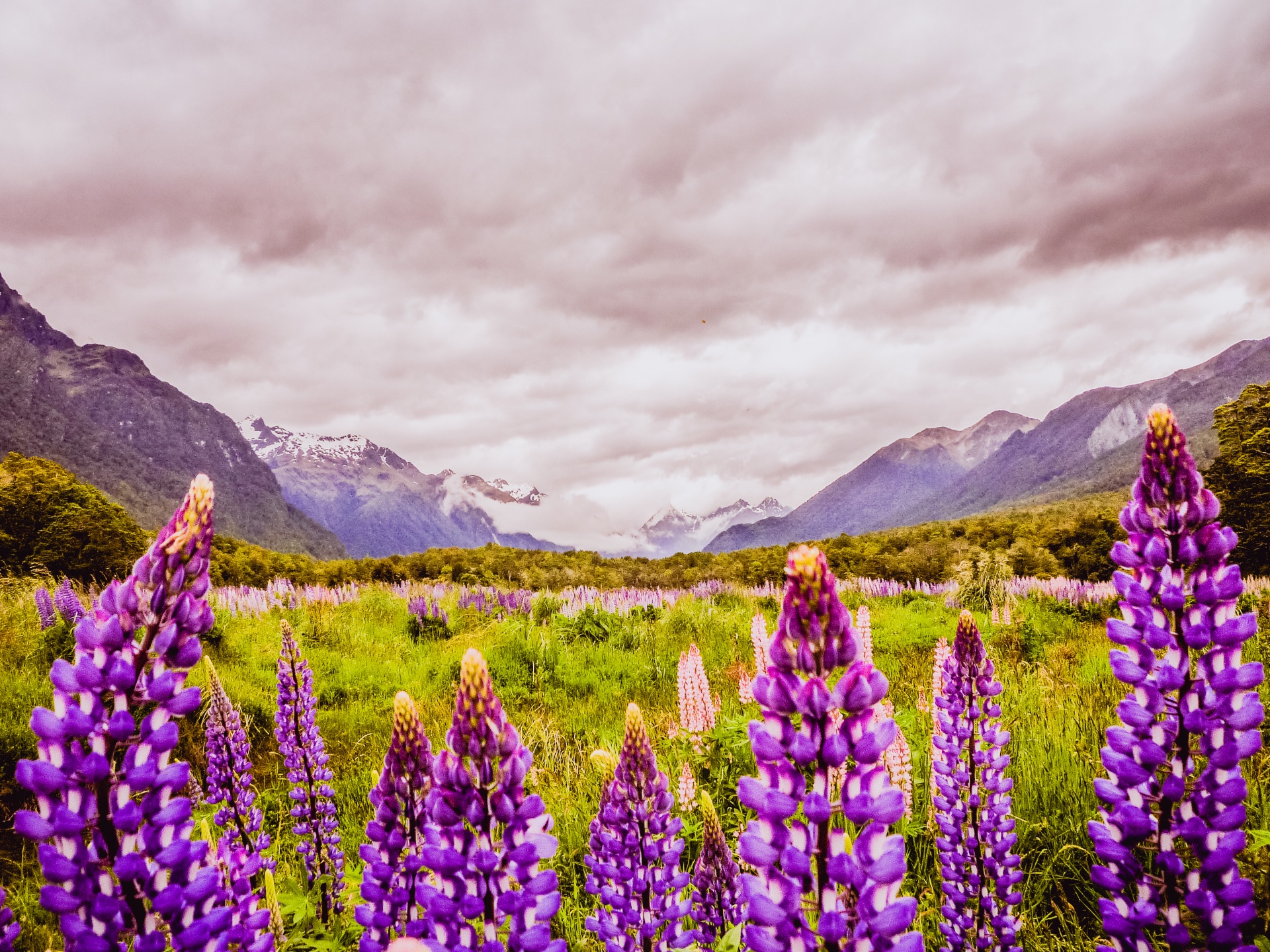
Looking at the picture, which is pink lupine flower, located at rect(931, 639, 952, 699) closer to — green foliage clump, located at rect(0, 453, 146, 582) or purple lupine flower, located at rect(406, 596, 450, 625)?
purple lupine flower, located at rect(406, 596, 450, 625)

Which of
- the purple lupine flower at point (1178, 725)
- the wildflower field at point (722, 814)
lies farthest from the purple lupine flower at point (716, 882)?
the purple lupine flower at point (1178, 725)

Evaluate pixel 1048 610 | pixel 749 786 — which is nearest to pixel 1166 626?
pixel 749 786

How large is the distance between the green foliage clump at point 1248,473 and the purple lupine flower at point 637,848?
17765 mm

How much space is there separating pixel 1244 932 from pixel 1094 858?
2.06m

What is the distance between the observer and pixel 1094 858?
362 centimetres

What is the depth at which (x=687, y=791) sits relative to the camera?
3795 mm

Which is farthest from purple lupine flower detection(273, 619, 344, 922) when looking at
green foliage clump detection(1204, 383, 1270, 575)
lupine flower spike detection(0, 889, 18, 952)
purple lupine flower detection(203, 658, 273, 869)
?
green foliage clump detection(1204, 383, 1270, 575)

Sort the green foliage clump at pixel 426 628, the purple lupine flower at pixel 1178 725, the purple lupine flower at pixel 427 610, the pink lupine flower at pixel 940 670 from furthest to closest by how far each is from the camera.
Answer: the purple lupine flower at pixel 427 610, the green foliage clump at pixel 426 628, the pink lupine flower at pixel 940 670, the purple lupine flower at pixel 1178 725

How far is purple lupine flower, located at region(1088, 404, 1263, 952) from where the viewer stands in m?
1.86

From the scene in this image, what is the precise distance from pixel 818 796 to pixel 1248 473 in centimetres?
1842

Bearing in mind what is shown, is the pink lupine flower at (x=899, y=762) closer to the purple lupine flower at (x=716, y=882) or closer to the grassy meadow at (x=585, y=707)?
the grassy meadow at (x=585, y=707)

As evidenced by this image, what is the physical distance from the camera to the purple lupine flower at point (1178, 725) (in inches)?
73.1

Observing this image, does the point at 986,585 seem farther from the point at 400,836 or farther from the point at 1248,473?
the point at 400,836

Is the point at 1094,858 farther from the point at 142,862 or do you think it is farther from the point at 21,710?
the point at 21,710
